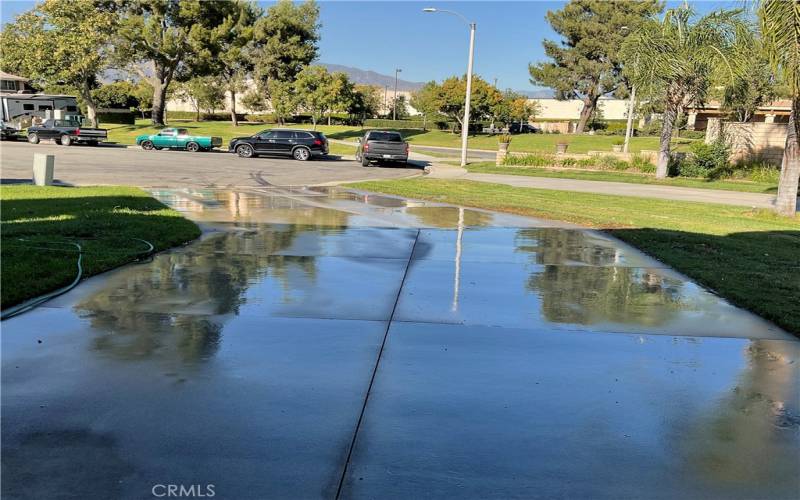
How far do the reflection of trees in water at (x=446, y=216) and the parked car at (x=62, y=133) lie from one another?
2827cm

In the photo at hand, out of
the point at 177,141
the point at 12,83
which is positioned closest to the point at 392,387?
the point at 177,141

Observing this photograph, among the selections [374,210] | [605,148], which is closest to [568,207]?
[374,210]

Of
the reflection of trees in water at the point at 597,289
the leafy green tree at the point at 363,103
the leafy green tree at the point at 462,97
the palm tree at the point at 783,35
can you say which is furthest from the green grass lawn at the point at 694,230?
the leafy green tree at the point at 363,103

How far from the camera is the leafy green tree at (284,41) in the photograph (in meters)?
68.9

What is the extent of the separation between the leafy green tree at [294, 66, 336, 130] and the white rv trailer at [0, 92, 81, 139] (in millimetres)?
22693

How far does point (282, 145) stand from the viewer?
32.7m

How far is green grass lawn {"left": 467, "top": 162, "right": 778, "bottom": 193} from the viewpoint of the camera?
2509 cm

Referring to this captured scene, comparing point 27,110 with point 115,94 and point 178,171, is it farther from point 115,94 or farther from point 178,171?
point 115,94

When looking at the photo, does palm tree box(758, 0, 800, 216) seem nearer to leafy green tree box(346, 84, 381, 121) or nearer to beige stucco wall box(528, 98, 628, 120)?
leafy green tree box(346, 84, 381, 121)

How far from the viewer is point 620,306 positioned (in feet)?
22.4

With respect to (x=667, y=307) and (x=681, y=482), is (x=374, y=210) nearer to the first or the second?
(x=667, y=307)

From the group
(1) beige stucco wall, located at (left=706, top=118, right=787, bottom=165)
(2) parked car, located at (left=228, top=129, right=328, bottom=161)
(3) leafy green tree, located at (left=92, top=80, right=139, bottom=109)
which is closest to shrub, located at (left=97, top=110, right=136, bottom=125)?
(3) leafy green tree, located at (left=92, top=80, right=139, bottom=109)

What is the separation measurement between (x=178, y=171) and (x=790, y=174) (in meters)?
18.4

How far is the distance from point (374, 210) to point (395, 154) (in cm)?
1597
